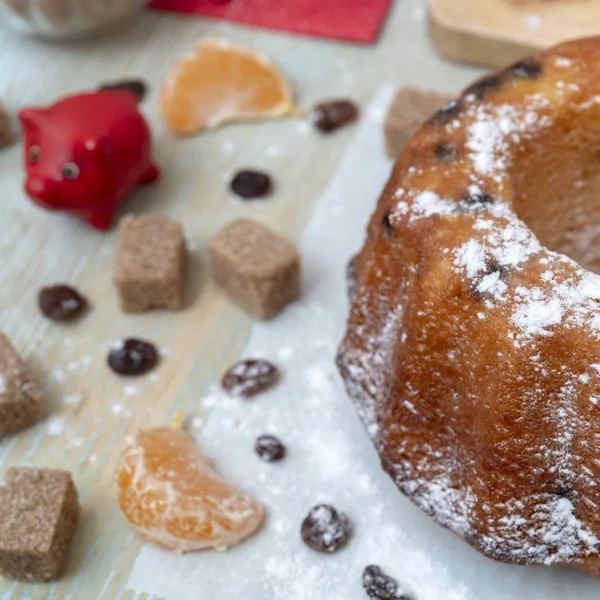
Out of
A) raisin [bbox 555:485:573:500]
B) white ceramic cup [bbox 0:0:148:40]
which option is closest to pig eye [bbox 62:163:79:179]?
white ceramic cup [bbox 0:0:148:40]

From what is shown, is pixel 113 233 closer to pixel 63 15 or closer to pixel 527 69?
pixel 63 15

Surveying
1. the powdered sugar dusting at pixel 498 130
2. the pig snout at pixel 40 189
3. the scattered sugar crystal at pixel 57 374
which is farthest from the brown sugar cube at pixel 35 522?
the powdered sugar dusting at pixel 498 130

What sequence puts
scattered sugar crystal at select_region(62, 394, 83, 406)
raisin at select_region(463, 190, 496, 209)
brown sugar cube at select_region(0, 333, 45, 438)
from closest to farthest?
raisin at select_region(463, 190, 496, 209) < brown sugar cube at select_region(0, 333, 45, 438) < scattered sugar crystal at select_region(62, 394, 83, 406)

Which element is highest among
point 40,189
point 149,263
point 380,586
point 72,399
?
point 40,189

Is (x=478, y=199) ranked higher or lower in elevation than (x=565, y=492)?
higher

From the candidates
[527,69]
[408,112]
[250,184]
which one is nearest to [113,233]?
[250,184]

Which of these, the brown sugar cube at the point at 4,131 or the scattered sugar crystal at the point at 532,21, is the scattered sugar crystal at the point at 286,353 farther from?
the scattered sugar crystal at the point at 532,21

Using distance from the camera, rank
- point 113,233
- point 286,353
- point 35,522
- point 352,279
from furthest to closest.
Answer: point 113,233
point 286,353
point 352,279
point 35,522

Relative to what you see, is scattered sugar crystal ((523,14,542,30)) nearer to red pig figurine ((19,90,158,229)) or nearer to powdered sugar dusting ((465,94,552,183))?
Result: powdered sugar dusting ((465,94,552,183))
